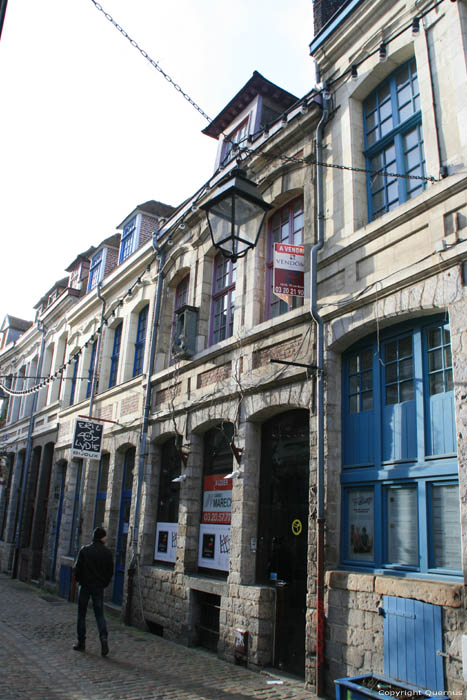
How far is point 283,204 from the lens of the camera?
9688mm

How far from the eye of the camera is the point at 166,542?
35.8 feet

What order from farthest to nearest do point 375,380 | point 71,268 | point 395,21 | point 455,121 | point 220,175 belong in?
point 71,268, point 220,175, point 395,21, point 375,380, point 455,121

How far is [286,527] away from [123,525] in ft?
19.3

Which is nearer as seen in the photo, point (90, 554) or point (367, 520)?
point (367, 520)

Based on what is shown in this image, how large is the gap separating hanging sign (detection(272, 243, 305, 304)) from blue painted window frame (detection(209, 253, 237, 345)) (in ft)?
7.08

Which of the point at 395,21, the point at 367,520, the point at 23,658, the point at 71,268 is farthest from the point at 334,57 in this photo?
the point at 71,268

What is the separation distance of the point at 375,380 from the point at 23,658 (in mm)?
5918

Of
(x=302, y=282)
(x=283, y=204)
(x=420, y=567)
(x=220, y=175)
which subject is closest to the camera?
(x=420, y=567)

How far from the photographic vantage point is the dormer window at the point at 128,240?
1616 cm

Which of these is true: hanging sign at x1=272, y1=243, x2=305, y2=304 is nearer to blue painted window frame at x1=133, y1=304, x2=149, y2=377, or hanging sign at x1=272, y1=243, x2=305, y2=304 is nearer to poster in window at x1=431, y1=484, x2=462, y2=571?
poster in window at x1=431, y1=484, x2=462, y2=571

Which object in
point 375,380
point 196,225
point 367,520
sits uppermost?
point 196,225

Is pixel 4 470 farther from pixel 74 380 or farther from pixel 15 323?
pixel 15 323

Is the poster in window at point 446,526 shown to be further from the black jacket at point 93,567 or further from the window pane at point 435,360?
the black jacket at point 93,567

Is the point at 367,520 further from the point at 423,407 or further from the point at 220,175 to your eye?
→ the point at 220,175
